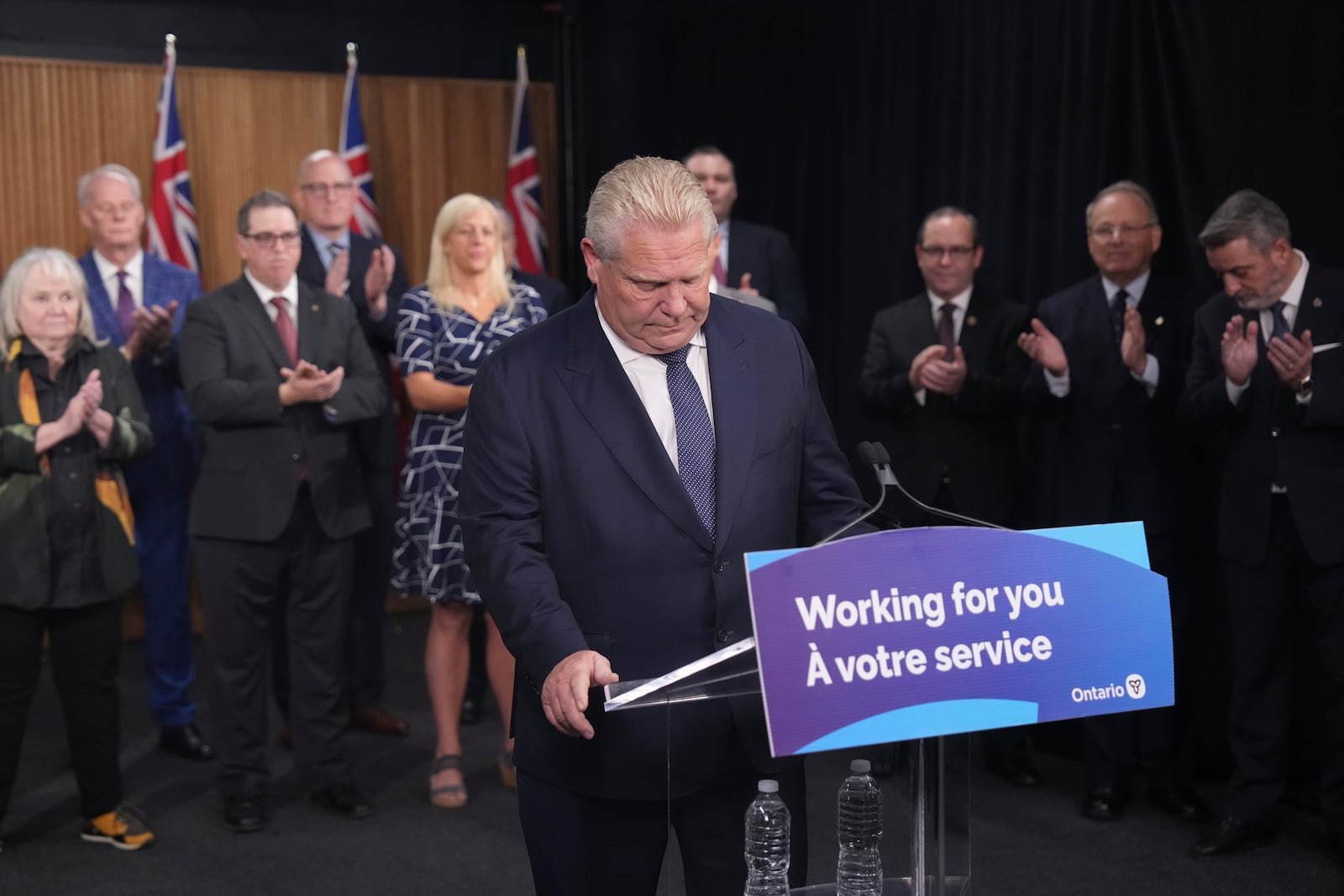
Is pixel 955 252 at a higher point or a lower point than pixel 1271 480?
higher

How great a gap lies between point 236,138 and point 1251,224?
483cm

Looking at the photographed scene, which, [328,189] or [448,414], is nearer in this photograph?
[448,414]

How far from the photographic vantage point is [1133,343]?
13.4ft

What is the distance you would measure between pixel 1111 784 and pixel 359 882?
222cm

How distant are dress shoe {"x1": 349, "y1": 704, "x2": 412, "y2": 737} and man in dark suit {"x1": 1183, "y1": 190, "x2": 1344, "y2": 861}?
9.05 ft

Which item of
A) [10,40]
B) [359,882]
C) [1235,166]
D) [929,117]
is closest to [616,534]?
[359,882]

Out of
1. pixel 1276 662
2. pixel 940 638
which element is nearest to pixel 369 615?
pixel 1276 662

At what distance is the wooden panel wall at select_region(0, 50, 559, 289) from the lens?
6.30 metres

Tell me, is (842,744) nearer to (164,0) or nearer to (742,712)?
(742,712)

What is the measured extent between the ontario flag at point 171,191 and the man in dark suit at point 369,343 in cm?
133

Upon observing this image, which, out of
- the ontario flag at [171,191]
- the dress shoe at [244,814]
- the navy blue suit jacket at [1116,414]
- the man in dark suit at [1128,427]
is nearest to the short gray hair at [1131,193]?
the man in dark suit at [1128,427]

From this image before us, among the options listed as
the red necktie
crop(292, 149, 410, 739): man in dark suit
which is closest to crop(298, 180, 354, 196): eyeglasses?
crop(292, 149, 410, 739): man in dark suit

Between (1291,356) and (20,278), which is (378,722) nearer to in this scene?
(20,278)

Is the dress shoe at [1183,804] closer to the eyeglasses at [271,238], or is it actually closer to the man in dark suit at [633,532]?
the man in dark suit at [633,532]
